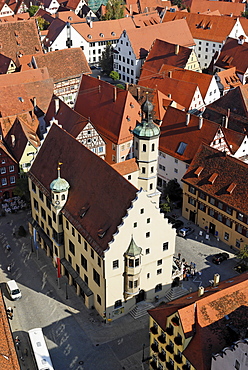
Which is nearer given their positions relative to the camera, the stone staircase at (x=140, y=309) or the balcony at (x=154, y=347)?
the balcony at (x=154, y=347)

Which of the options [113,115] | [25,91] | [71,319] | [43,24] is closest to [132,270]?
[71,319]

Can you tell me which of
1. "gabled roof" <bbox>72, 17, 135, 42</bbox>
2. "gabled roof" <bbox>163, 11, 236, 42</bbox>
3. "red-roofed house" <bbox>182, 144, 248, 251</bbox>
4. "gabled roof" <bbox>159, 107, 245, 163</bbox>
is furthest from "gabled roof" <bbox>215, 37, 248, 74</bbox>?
"red-roofed house" <bbox>182, 144, 248, 251</bbox>

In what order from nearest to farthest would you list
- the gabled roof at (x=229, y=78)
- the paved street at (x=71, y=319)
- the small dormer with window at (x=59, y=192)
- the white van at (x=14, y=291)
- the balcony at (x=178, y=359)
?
the balcony at (x=178, y=359), the paved street at (x=71, y=319), the white van at (x=14, y=291), the small dormer with window at (x=59, y=192), the gabled roof at (x=229, y=78)

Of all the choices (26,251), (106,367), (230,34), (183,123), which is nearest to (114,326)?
(106,367)

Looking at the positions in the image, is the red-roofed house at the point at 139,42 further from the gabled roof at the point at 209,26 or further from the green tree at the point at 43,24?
the green tree at the point at 43,24

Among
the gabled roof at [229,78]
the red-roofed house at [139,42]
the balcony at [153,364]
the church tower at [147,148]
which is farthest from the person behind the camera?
the red-roofed house at [139,42]

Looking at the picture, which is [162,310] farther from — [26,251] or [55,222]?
[26,251]

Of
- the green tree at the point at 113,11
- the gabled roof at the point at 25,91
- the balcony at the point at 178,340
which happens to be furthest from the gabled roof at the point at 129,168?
the green tree at the point at 113,11
